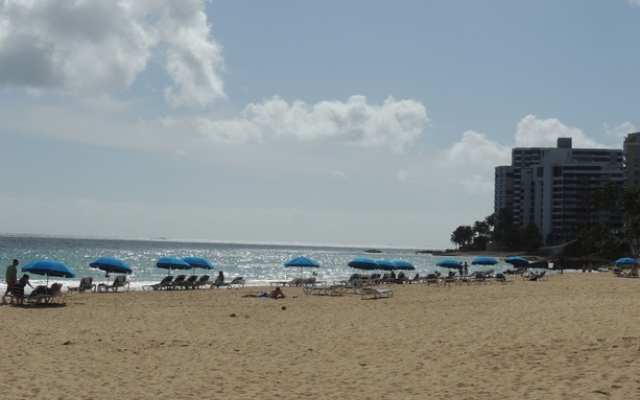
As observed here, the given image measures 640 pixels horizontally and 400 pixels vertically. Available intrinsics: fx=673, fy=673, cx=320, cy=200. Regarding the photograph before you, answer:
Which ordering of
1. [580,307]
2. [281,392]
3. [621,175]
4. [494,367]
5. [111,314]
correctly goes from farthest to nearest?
[621,175] < [111,314] < [580,307] < [494,367] < [281,392]

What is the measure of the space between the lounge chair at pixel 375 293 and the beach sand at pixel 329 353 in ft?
17.0

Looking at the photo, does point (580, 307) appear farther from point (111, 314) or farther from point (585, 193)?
point (585, 193)

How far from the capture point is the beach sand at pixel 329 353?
9758mm

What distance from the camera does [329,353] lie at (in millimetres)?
12852

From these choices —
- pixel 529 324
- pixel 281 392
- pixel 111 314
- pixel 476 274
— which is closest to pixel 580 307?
pixel 529 324

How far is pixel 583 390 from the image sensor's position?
9.20m

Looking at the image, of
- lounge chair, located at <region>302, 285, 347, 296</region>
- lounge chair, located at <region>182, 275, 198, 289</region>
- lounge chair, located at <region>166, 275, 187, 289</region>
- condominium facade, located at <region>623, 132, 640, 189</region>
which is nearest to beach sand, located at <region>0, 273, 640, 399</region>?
lounge chair, located at <region>302, 285, 347, 296</region>

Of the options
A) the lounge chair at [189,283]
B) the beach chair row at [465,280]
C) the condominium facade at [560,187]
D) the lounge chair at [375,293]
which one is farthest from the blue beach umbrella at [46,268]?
the condominium facade at [560,187]

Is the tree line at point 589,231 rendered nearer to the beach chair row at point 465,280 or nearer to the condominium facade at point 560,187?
the condominium facade at point 560,187

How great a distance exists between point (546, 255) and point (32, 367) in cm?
12362

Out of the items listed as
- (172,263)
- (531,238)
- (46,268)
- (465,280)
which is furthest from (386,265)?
(531,238)

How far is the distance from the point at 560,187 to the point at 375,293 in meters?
129

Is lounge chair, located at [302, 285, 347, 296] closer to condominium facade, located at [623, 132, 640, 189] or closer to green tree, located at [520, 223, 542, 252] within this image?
green tree, located at [520, 223, 542, 252]

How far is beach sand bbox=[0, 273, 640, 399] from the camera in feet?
32.0
